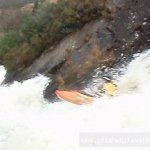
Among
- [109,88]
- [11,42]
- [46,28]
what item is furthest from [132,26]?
[11,42]

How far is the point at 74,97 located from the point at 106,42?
223 cm

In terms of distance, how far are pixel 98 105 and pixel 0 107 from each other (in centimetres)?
325

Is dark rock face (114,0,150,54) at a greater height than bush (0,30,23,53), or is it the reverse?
bush (0,30,23,53)

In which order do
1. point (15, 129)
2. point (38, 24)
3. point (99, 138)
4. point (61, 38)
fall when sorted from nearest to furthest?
1. point (99, 138)
2. point (15, 129)
3. point (61, 38)
4. point (38, 24)

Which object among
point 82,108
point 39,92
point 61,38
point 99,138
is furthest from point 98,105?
point 61,38

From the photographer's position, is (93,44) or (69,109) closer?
(69,109)

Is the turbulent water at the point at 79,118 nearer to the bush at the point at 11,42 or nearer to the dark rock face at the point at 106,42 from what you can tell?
the dark rock face at the point at 106,42

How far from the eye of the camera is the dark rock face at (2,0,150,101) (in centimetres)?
1074

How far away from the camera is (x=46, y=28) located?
533 inches

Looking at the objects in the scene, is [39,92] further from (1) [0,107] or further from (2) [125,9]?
(2) [125,9]

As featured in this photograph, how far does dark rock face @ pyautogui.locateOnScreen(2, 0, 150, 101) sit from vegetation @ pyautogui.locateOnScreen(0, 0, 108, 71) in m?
0.43

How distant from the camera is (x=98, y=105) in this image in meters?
8.48

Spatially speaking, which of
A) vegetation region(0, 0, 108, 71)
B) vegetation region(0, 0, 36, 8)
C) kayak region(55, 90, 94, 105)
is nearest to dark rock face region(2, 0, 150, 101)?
vegetation region(0, 0, 108, 71)

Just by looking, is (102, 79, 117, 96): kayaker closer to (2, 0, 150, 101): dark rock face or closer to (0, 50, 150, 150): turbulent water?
(0, 50, 150, 150): turbulent water
